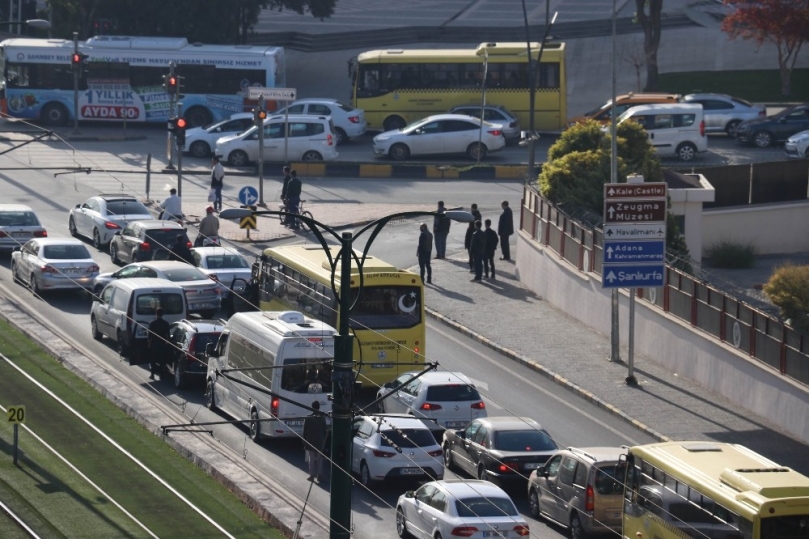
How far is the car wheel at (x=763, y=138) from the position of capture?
50497 millimetres

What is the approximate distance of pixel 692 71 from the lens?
65812mm

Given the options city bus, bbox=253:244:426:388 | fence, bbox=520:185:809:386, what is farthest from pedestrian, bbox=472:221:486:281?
city bus, bbox=253:244:426:388

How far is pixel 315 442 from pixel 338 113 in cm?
3254

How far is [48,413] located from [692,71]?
1852 inches

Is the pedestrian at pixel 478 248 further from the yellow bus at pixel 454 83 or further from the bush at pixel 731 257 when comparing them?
the yellow bus at pixel 454 83

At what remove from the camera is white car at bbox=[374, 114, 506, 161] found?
48781 millimetres

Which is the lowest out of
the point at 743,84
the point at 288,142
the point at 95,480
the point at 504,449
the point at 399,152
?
the point at 95,480

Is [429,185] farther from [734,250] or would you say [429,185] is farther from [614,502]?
[614,502]

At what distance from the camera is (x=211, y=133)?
48.5 meters

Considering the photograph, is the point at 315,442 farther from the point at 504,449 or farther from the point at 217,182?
the point at 217,182

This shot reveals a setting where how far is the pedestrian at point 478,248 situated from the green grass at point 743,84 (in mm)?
28556

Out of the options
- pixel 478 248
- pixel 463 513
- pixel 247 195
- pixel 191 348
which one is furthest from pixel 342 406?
pixel 247 195

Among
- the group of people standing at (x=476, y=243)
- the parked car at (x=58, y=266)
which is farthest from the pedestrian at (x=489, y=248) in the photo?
the parked car at (x=58, y=266)

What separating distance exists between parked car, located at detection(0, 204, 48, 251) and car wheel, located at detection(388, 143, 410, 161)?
1675 centimetres
